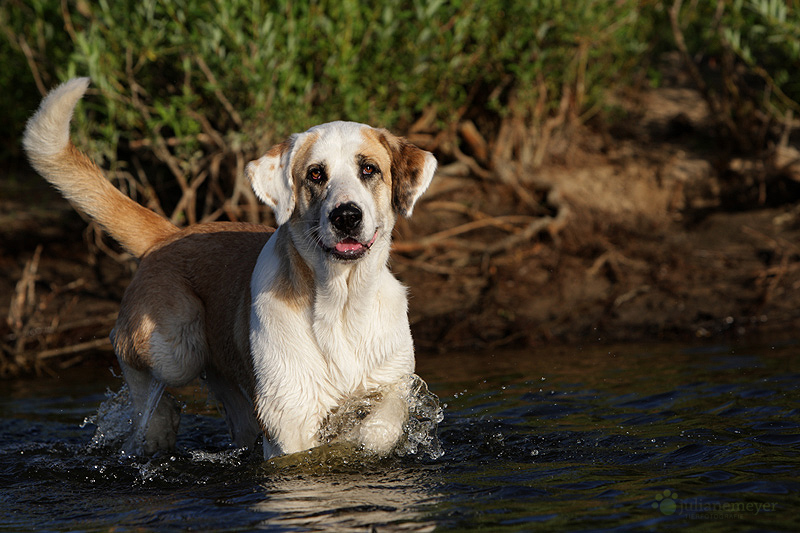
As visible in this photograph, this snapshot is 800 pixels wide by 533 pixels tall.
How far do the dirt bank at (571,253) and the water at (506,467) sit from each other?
4.55ft

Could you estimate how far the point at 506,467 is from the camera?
489 centimetres

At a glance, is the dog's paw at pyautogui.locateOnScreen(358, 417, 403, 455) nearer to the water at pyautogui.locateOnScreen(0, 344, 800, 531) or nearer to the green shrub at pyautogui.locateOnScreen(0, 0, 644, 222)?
the water at pyautogui.locateOnScreen(0, 344, 800, 531)

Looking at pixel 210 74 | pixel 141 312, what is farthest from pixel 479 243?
pixel 141 312

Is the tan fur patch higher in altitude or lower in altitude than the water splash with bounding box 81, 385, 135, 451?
higher

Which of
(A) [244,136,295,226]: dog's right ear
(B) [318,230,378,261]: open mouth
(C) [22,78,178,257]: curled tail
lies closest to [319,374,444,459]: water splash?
(B) [318,230,378,261]: open mouth

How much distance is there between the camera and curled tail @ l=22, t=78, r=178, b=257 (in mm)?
5777

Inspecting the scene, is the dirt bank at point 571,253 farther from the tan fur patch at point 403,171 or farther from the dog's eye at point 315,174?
the dog's eye at point 315,174

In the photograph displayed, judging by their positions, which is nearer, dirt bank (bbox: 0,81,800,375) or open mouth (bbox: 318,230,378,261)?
open mouth (bbox: 318,230,378,261)

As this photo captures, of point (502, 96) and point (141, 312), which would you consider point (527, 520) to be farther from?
point (502, 96)

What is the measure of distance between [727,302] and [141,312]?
5.71 m

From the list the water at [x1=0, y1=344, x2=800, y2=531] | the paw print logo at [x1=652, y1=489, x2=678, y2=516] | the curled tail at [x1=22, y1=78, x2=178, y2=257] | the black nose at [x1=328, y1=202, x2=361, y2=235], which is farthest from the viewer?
the curled tail at [x1=22, y1=78, x2=178, y2=257]

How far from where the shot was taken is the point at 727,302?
28.6 ft

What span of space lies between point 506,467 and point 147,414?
7.87 ft

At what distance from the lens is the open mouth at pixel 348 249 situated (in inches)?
184
